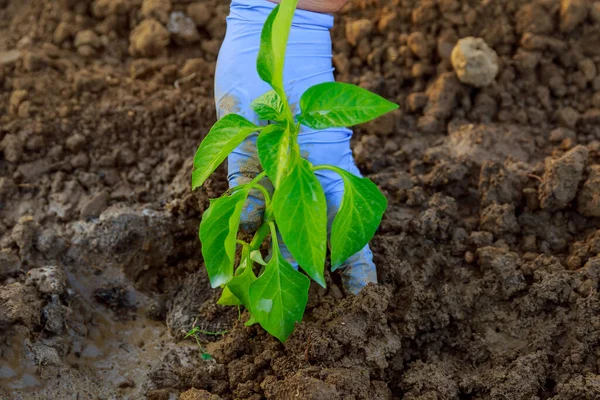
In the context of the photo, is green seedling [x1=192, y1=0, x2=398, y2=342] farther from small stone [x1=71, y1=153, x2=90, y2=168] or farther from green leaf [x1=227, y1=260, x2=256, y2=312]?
small stone [x1=71, y1=153, x2=90, y2=168]

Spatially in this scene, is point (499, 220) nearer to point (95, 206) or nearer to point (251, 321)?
point (251, 321)

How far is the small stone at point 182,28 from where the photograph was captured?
2994mm

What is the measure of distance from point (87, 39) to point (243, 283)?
1.73 metres

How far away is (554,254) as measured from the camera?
2199 millimetres

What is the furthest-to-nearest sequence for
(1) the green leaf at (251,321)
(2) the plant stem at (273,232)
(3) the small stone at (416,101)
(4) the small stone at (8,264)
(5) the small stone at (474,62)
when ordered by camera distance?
(3) the small stone at (416,101) < (5) the small stone at (474,62) < (4) the small stone at (8,264) < (1) the green leaf at (251,321) < (2) the plant stem at (273,232)

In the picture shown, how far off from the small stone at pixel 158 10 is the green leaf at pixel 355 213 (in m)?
1.64

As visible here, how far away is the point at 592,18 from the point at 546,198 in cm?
105

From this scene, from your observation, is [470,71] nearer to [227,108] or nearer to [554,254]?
[554,254]

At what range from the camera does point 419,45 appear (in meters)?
2.85

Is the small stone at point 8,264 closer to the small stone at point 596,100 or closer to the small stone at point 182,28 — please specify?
the small stone at point 182,28

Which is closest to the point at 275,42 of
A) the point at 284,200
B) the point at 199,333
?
the point at 284,200

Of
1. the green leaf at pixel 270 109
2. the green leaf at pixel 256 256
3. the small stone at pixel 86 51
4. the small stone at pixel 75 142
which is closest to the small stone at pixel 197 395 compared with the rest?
the green leaf at pixel 256 256

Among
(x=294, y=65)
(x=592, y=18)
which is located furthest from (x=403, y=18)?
A: (x=294, y=65)

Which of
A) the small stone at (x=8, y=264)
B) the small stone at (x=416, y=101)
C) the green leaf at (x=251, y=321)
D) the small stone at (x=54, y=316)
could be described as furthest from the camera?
the small stone at (x=416, y=101)
